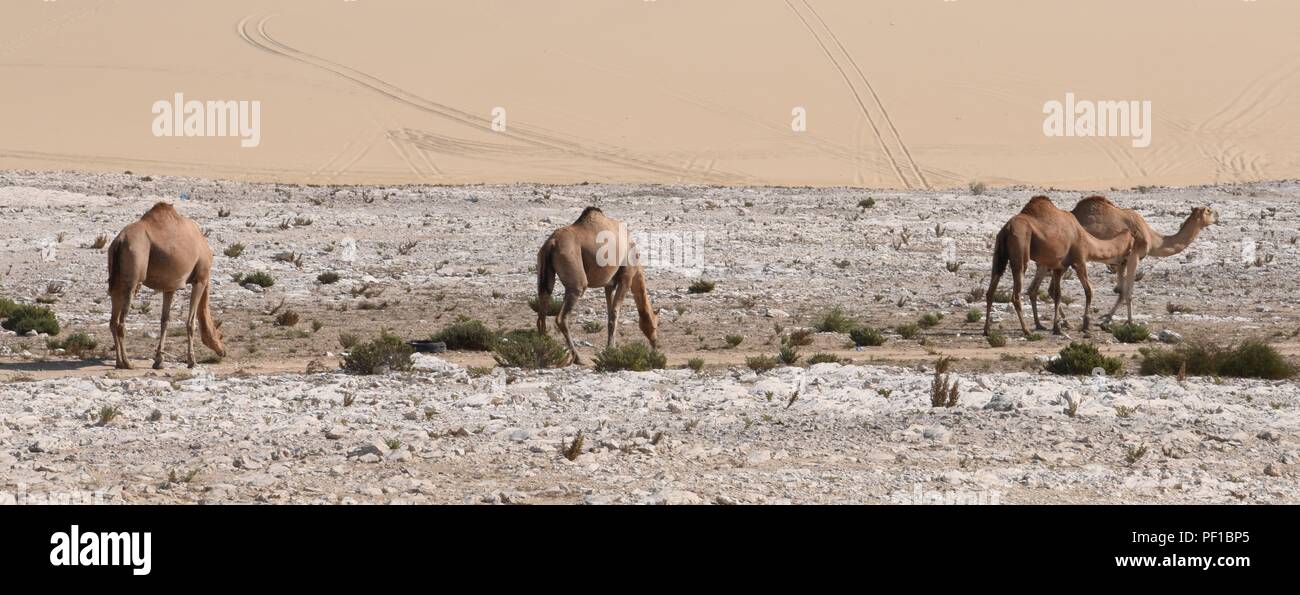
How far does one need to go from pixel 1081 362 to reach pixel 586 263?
4952mm

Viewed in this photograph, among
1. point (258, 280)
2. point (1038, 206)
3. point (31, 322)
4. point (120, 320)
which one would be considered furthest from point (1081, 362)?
point (258, 280)

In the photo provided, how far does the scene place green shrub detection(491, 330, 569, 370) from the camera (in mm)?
14141

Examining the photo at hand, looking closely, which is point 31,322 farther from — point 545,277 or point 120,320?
point 545,277

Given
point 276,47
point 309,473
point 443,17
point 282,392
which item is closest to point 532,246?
point 282,392

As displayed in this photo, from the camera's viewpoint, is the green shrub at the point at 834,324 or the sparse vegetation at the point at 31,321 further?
the green shrub at the point at 834,324

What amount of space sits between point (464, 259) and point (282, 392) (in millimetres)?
12639

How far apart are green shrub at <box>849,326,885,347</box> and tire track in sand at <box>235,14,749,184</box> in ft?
95.4

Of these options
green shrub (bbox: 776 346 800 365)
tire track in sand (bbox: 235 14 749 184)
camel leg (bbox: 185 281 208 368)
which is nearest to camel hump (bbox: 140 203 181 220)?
camel leg (bbox: 185 281 208 368)

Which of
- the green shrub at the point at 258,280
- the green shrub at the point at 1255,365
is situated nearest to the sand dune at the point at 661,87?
the green shrub at the point at 258,280

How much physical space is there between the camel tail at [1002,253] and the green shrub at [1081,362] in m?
4.54

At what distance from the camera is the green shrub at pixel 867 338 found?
1719cm

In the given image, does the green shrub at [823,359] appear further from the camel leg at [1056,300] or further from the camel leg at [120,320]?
the camel leg at [120,320]

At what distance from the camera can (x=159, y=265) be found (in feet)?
46.1

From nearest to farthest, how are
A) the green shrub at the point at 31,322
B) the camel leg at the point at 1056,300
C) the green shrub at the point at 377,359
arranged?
the green shrub at the point at 377,359, the green shrub at the point at 31,322, the camel leg at the point at 1056,300
